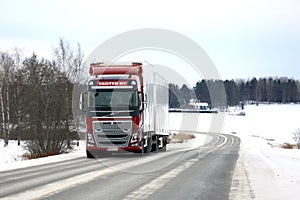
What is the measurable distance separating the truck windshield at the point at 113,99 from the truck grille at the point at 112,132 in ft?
2.30

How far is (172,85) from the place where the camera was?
25531mm

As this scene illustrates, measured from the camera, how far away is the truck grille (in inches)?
692

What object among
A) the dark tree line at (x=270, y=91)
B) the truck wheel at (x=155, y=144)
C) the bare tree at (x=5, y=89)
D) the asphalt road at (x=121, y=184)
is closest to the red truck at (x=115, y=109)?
the truck wheel at (x=155, y=144)

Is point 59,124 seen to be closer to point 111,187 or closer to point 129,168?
point 129,168

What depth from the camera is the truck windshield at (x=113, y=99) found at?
17.7 m

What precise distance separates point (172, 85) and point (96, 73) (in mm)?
7943

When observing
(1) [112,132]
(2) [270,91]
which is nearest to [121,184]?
(1) [112,132]

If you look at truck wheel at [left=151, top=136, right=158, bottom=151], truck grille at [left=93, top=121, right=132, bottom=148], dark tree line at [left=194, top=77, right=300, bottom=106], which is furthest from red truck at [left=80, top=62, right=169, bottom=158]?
dark tree line at [left=194, top=77, right=300, bottom=106]

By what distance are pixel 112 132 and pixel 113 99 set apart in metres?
1.46

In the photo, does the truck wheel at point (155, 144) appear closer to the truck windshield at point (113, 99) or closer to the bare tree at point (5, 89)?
the truck windshield at point (113, 99)

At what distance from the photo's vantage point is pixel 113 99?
17.8 metres

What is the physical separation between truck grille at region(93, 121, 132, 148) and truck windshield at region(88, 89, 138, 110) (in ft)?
2.30

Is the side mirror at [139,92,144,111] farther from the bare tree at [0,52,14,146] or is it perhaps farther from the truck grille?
the bare tree at [0,52,14,146]

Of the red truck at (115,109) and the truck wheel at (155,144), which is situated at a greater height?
the red truck at (115,109)
